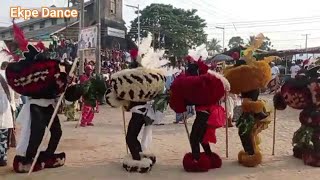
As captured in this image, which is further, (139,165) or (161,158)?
(161,158)

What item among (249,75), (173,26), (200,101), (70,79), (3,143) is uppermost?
(173,26)

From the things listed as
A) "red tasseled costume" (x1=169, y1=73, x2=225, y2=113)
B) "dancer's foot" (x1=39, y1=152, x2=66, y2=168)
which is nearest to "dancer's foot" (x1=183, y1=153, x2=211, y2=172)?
"red tasseled costume" (x1=169, y1=73, x2=225, y2=113)

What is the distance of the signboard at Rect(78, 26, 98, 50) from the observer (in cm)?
1631

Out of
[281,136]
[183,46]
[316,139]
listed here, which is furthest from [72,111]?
[183,46]

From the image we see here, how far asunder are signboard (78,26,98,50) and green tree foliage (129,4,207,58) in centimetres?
2202

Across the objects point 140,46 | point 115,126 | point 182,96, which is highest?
point 140,46

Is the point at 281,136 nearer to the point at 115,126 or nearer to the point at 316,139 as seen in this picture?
the point at 316,139

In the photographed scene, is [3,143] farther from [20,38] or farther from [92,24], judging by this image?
[92,24]

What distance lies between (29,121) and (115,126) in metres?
5.53

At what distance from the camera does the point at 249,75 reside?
21.0ft

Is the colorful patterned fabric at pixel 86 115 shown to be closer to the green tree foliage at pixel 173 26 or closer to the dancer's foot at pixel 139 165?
the dancer's foot at pixel 139 165

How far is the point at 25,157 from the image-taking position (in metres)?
6.18

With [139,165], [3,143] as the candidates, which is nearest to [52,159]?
[3,143]

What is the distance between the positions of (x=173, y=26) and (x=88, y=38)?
84.2 feet
